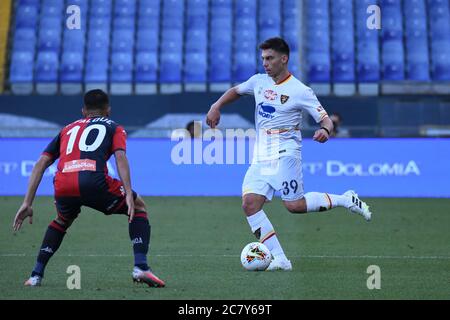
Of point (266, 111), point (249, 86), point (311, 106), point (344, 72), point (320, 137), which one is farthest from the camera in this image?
point (344, 72)

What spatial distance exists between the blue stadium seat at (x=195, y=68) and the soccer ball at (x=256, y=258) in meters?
15.8

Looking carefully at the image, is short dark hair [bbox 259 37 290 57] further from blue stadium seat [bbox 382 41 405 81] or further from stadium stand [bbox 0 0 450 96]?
blue stadium seat [bbox 382 41 405 81]

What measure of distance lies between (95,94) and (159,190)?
1258 cm

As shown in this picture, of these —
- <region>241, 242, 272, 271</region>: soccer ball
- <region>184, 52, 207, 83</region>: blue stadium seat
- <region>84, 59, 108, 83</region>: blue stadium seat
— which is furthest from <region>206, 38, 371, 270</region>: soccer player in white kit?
<region>84, 59, 108, 83</region>: blue stadium seat

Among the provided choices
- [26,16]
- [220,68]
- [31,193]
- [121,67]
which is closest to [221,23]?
[220,68]

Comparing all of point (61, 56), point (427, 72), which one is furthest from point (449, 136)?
point (61, 56)

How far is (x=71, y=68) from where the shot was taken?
2536cm

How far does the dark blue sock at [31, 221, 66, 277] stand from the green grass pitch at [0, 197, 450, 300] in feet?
0.61

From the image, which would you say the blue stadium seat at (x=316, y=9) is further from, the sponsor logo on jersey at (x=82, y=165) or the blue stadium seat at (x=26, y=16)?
the sponsor logo on jersey at (x=82, y=165)

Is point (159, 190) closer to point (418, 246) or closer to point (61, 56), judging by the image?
point (61, 56)

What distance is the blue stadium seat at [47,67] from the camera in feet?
82.5

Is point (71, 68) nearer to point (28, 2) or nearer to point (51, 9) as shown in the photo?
point (51, 9)

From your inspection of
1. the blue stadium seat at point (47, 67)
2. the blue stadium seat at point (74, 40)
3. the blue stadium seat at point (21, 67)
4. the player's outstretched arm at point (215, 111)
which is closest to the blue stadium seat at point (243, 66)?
the blue stadium seat at point (74, 40)

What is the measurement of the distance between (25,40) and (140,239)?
1905cm
